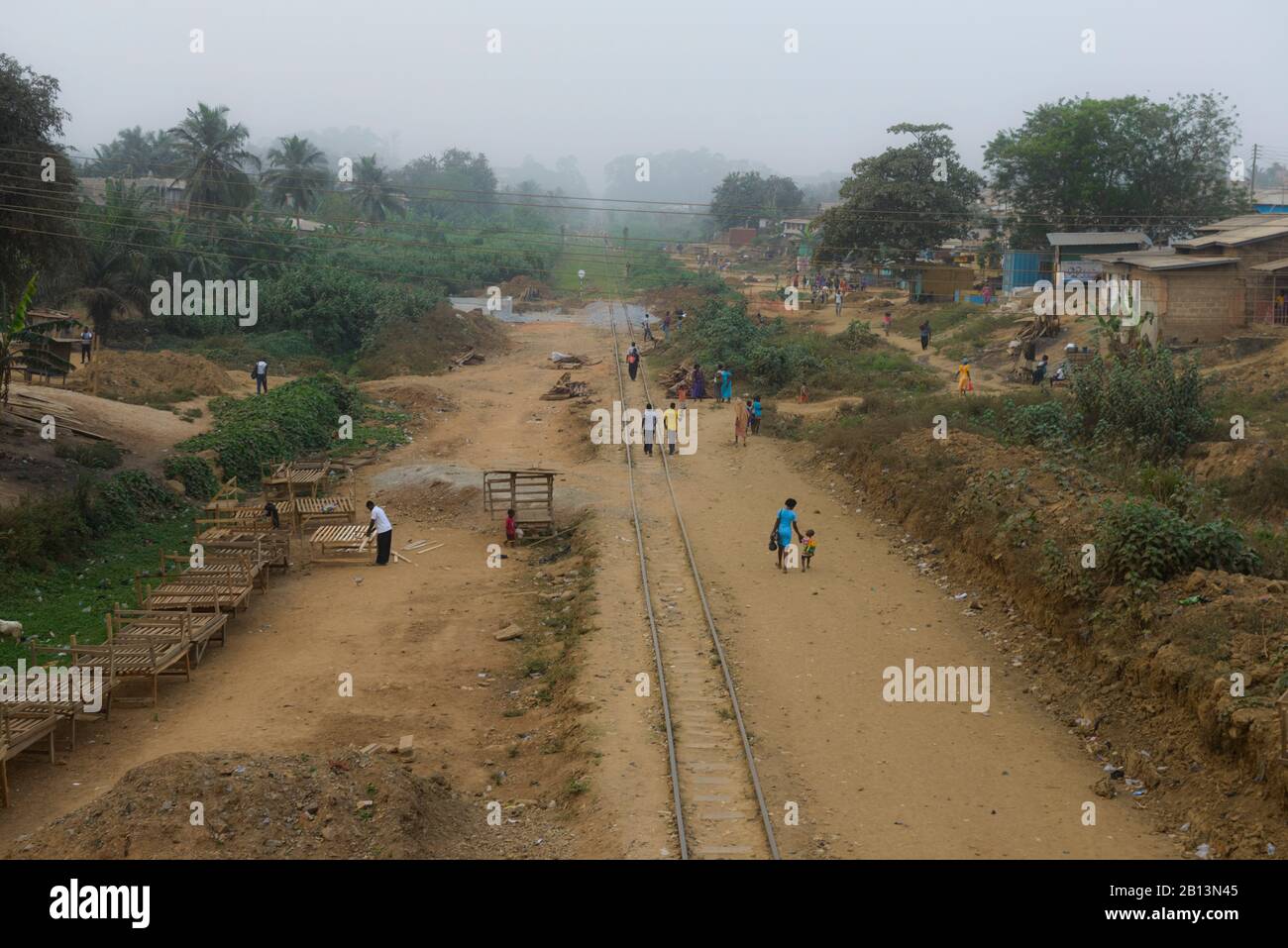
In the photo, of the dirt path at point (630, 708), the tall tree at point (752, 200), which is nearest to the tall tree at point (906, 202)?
the dirt path at point (630, 708)

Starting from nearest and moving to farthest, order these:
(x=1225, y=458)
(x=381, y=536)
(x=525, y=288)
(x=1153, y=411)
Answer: (x=381, y=536)
(x=1225, y=458)
(x=1153, y=411)
(x=525, y=288)

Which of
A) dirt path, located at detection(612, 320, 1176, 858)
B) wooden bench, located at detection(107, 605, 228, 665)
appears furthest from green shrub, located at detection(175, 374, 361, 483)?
dirt path, located at detection(612, 320, 1176, 858)

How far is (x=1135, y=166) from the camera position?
2148 inches

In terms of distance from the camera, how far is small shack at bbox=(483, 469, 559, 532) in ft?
73.1

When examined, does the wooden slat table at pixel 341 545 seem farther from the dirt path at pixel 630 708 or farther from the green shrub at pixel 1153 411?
the green shrub at pixel 1153 411

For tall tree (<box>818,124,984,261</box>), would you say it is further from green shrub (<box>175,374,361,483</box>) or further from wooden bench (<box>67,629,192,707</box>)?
wooden bench (<box>67,629,192,707</box>)

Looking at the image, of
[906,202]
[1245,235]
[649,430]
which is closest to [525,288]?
[906,202]

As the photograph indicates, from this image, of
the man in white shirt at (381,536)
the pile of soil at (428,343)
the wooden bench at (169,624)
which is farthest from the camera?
the pile of soil at (428,343)

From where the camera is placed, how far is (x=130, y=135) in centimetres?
11244

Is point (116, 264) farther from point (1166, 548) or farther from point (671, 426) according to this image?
point (1166, 548)

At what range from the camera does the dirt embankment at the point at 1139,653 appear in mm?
10430

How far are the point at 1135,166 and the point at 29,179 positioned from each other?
49.0 metres

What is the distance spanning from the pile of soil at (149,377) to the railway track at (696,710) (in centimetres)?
1675

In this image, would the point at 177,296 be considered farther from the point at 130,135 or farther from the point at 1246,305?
→ the point at 130,135
